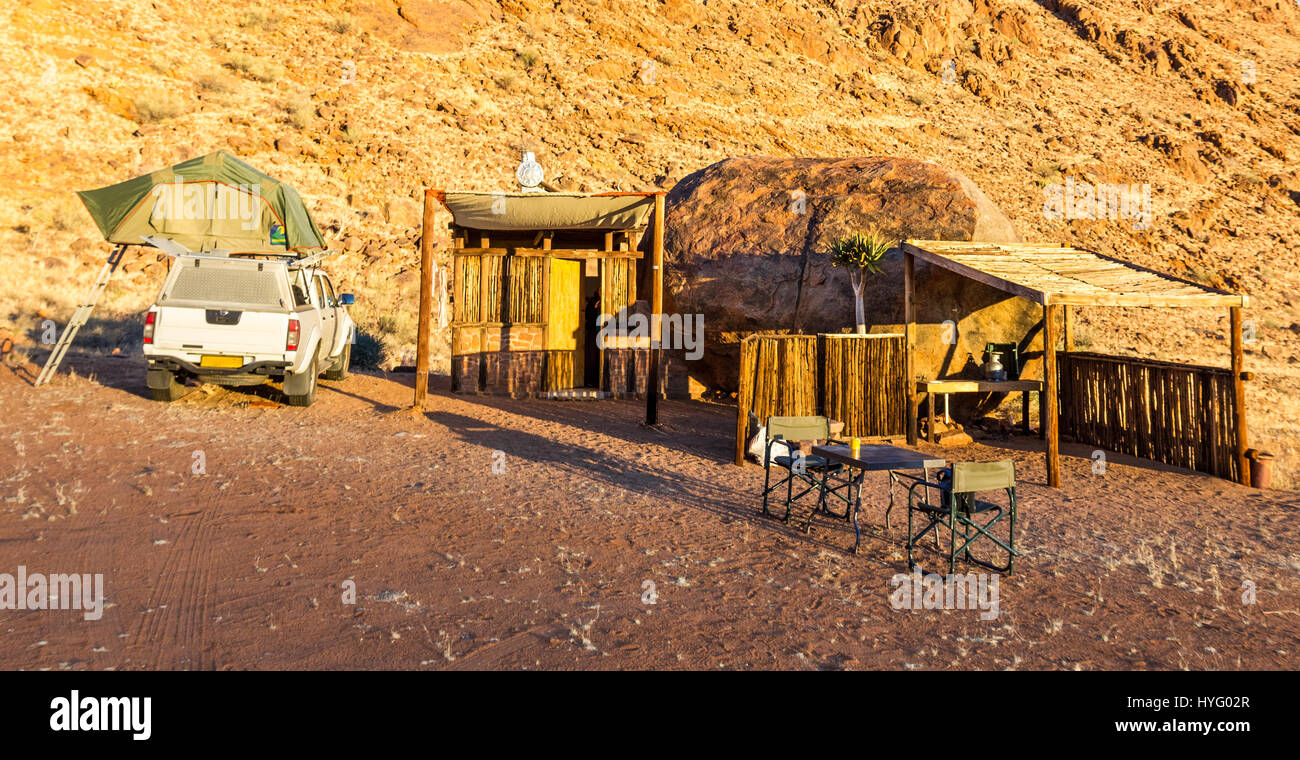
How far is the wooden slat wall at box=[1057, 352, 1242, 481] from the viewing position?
9.23 metres

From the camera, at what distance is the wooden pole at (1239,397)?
894 cm

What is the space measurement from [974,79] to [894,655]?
41.2 metres

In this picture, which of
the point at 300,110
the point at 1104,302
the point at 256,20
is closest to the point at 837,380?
the point at 1104,302

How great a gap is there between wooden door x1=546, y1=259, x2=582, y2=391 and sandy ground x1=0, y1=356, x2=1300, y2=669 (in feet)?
12.1

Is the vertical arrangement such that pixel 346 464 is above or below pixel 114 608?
above

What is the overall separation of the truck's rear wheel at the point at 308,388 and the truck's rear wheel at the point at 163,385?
1.45 metres

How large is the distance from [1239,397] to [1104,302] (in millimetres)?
2196

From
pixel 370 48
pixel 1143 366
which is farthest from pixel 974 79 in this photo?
pixel 1143 366

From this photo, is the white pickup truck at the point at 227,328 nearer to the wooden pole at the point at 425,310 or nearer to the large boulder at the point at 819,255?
the wooden pole at the point at 425,310

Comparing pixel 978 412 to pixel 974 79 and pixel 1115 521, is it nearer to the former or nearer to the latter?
pixel 1115 521

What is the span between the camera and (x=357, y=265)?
23.1m

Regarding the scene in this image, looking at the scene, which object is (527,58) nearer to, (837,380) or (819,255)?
(819,255)

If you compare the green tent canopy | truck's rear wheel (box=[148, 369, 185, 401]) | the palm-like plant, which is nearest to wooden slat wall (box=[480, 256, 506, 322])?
the green tent canopy

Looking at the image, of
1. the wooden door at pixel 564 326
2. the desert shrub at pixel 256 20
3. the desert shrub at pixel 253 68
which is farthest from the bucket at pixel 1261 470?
the desert shrub at pixel 256 20
